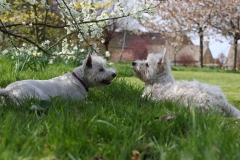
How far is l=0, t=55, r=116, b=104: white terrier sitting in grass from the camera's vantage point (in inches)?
158

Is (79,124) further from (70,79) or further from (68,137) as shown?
(70,79)

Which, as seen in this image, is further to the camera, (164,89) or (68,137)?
(164,89)

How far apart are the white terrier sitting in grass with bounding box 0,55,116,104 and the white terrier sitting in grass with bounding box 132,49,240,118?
2.29ft

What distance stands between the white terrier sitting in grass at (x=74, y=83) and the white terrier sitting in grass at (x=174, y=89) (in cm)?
70

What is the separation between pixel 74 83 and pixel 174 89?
4.99ft

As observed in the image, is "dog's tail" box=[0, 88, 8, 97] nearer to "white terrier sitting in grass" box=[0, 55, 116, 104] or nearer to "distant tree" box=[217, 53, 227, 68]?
"white terrier sitting in grass" box=[0, 55, 116, 104]

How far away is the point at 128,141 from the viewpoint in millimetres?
1970

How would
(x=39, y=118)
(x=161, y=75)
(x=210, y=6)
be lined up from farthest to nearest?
(x=210, y=6) < (x=161, y=75) < (x=39, y=118)

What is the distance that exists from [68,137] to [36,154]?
0.28 metres

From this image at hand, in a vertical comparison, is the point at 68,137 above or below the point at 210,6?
below

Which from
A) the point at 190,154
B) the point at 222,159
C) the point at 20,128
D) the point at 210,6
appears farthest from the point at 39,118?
the point at 210,6

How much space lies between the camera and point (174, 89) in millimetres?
4805

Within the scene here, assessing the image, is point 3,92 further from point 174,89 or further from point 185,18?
point 185,18

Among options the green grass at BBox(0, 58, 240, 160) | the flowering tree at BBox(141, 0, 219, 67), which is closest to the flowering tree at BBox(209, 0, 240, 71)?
the flowering tree at BBox(141, 0, 219, 67)
